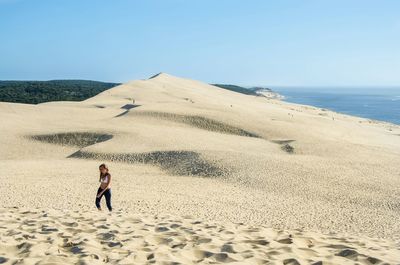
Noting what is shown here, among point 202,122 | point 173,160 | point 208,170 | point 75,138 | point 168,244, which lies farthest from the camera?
point 202,122

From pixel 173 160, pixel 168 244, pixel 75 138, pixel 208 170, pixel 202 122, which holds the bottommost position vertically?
pixel 208 170

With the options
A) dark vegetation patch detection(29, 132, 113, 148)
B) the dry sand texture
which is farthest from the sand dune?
dark vegetation patch detection(29, 132, 113, 148)

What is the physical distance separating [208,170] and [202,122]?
13589mm

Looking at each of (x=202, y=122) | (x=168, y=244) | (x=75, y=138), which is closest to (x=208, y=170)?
(x=75, y=138)

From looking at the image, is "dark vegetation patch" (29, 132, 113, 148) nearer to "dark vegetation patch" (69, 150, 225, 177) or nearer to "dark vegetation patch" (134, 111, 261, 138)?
"dark vegetation patch" (69, 150, 225, 177)

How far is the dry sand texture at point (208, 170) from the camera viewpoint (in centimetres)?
1509

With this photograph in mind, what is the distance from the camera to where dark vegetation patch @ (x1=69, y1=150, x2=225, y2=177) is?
72.1 feet

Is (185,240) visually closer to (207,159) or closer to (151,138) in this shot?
(207,159)

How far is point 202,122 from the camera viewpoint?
3525cm

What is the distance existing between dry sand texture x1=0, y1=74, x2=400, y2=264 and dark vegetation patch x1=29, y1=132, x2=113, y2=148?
0.30ft

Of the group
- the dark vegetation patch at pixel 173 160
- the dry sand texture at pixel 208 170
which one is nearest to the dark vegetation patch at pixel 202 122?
the dry sand texture at pixel 208 170

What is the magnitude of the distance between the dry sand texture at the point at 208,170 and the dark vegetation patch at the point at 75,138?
0.09 metres

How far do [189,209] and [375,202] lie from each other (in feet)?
23.4

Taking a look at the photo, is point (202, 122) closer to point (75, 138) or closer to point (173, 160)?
point (75, 138)
